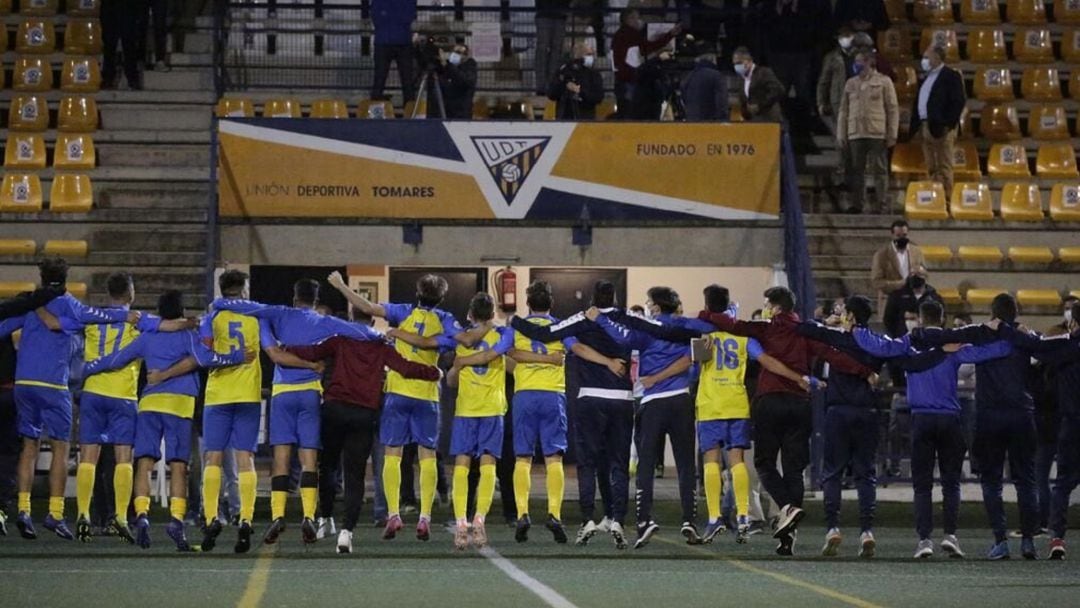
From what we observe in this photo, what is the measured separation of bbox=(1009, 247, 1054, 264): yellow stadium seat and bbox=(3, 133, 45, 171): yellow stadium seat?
473 inches

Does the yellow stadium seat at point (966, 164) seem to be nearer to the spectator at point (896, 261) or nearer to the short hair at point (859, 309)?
the spectator at point (896, 261)

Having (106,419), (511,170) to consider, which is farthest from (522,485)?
(511,170)

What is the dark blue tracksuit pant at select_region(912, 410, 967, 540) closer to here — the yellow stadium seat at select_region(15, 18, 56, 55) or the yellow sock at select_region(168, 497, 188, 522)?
the yellow sock at select_region(168, 497, 188, 522)

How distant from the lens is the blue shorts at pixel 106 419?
1427cm

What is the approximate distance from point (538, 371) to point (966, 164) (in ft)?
40.0

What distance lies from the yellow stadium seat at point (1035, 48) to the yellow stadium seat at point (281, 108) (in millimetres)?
10478

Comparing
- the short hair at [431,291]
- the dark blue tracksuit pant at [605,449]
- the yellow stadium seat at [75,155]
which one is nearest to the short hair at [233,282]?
the short hair at [431,291]

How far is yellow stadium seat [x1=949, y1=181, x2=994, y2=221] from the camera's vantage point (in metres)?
23.6

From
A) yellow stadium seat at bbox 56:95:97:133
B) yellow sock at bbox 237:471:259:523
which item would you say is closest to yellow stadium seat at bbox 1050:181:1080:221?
yellow stadium seat at bbox 56:95:97:133

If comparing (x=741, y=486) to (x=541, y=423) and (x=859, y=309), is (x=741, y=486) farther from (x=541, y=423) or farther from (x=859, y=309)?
(x=859, y=309)

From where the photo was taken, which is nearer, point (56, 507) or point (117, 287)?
point (117, 287)

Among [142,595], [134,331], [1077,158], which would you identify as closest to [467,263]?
[134,331]

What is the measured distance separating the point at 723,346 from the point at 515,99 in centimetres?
1163

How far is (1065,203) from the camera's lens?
24.0 meters
